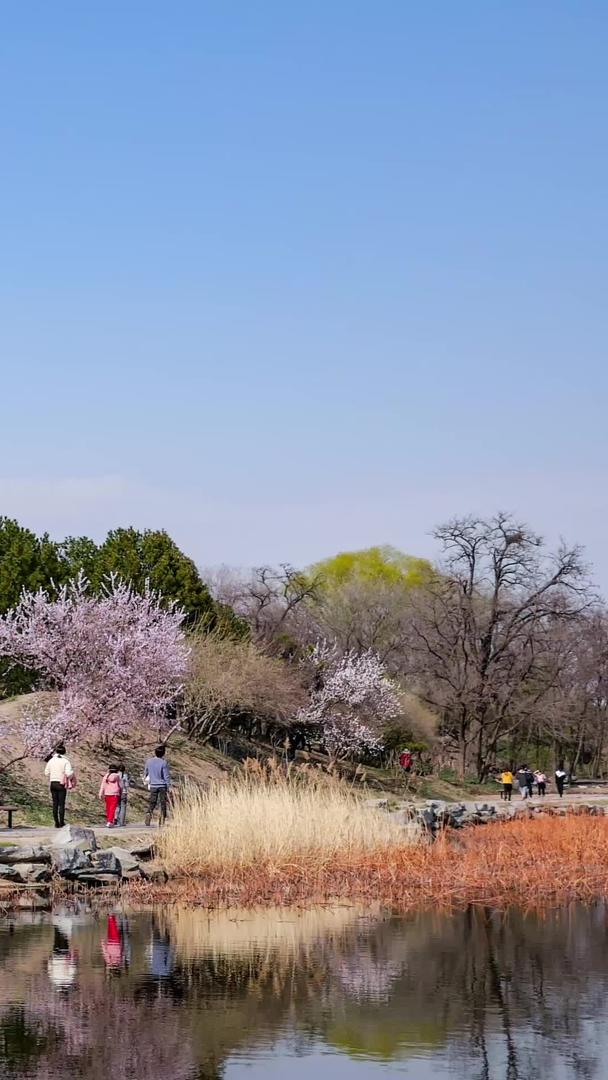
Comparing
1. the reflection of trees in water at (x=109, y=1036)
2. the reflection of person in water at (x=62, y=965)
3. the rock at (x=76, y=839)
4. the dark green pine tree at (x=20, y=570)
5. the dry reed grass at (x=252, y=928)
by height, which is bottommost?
the dry reed grass at (x=252, y=928)

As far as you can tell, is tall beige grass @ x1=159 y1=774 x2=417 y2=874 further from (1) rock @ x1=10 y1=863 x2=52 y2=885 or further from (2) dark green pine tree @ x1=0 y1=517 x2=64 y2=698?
(2) dark green pine tree @ x1=0 y1=517 x2=64 y2=698

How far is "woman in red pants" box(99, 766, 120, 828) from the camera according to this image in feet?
92.0

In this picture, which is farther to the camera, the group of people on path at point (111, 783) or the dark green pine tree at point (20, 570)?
the dark green pine tree at point (20, 570)

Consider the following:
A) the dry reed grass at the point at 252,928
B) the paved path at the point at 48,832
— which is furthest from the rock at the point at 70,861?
the paved path at the point at 48,832

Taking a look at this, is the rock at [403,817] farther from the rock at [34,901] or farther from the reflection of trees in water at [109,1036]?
the reflection of trees in water at [109,1036]

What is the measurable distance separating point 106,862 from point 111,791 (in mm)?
6436

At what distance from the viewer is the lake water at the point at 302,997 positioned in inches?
423

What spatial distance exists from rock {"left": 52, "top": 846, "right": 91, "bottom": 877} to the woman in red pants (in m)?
6.03

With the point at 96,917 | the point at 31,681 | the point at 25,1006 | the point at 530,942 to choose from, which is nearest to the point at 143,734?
the point at 31,681

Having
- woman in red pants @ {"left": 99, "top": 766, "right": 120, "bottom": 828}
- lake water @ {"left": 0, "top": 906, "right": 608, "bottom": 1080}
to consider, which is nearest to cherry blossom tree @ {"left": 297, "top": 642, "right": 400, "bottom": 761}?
woman in red pants @ {"left": 99, "top": 766, "right": 120, "bottom": 828}

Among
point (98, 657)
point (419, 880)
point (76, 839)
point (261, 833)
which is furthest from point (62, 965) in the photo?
point (98, 657)

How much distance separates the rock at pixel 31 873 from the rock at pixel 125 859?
956mm

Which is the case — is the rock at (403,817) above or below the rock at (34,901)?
above

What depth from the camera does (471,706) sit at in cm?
6203
